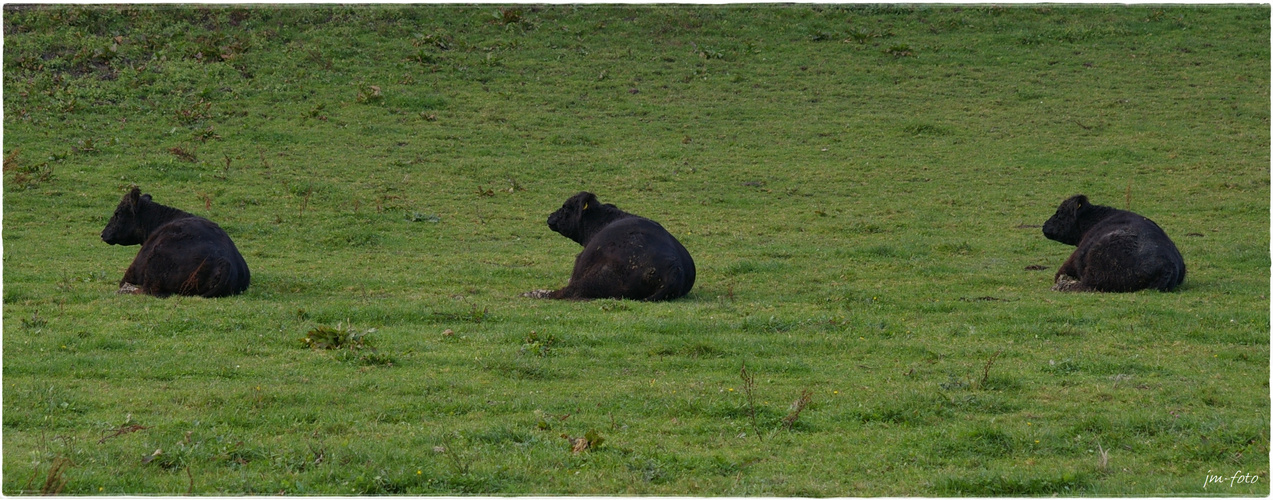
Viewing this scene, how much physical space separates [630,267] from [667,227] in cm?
931

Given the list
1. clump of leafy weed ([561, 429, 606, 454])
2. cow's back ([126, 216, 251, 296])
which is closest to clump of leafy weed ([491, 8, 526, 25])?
cow's back ([126, 216, 251, 296])

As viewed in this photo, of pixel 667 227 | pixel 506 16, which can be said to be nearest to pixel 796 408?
pixel 667 227

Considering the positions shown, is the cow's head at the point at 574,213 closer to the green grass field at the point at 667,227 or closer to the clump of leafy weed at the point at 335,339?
the green grass field at the point at 667,227

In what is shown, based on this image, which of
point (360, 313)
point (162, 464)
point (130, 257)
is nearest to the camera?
point (162, 464)

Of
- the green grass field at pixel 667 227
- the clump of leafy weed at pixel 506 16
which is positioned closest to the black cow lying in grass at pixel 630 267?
the green grass field at pixel 667 227

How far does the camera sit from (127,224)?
18.4 meters

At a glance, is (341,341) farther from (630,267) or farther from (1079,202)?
(1079,202)

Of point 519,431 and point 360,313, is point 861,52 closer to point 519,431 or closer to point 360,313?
point 360,313

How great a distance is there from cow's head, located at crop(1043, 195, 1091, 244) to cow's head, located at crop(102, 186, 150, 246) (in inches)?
553

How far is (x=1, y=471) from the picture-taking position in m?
7.74

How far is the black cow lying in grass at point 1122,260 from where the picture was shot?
1719cm

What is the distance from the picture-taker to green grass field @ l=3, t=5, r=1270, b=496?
29.7 ft

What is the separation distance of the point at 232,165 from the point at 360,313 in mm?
17381

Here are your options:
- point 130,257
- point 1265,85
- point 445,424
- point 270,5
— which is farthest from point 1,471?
point 1265,85
